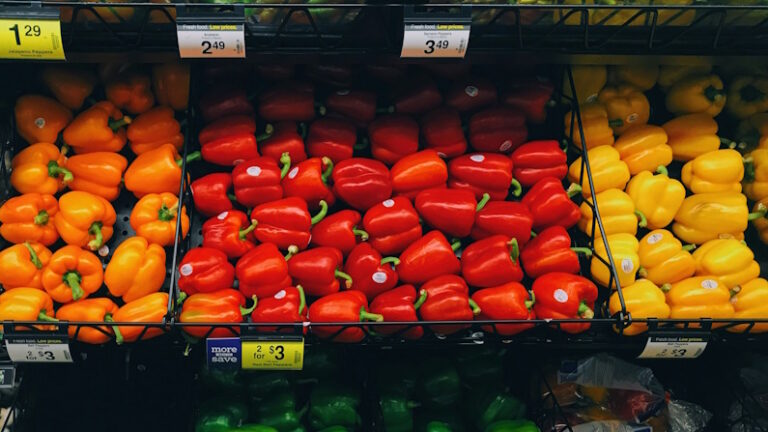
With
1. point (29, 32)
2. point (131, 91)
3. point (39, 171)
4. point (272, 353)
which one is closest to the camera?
point (29, 32)

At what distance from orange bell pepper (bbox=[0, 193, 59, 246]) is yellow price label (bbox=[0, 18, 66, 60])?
451mm

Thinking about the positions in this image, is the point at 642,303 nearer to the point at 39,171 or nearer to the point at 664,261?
→ the point at 664,261

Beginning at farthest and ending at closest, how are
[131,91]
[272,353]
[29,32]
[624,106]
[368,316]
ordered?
[624,106]
[131,91]
[368,316]
[272,353]
[29,32]

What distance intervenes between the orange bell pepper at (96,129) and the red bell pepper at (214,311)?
0.54 m

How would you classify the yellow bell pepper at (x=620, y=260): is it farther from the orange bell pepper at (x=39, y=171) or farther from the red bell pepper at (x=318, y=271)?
the orange bell pepper at (x=39, y=171)

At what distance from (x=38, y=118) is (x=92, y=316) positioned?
0.60 meters

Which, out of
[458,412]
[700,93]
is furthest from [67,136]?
[700,93]

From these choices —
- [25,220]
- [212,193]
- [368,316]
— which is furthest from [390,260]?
[25,220]

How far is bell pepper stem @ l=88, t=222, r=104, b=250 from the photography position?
167cm

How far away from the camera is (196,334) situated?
1541mm

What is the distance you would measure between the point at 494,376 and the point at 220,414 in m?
0.85

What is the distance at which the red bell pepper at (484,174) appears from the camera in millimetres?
1811

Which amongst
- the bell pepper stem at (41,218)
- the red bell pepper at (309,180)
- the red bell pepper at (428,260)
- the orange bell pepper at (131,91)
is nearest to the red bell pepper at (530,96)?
the red bell pepper at (428,260)

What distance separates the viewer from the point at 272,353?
149 centimetres
